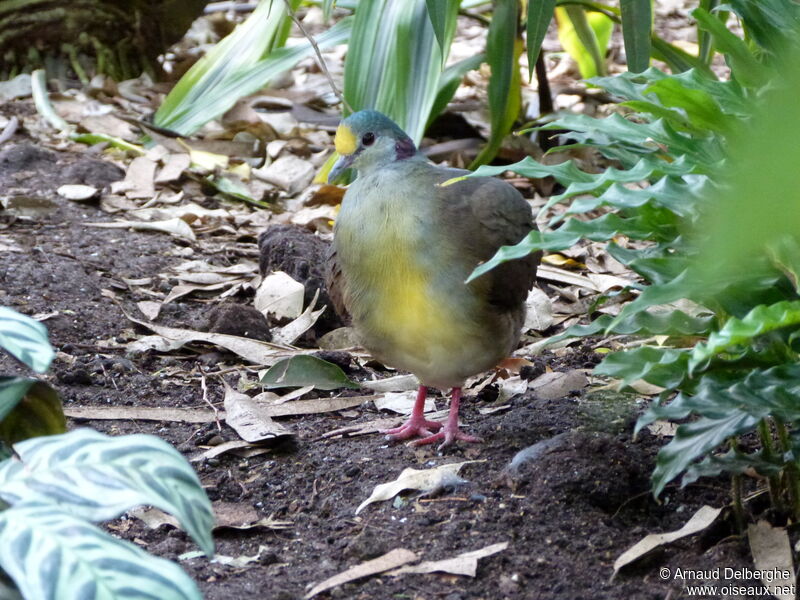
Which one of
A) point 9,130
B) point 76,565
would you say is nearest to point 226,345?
point 76,565

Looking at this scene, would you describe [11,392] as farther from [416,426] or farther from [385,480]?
[416,426]

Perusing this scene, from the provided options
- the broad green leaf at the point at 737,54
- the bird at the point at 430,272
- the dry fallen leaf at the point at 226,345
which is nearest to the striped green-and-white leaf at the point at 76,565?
the broad green leaf at the point at 737,54

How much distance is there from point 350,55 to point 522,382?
2200 mm

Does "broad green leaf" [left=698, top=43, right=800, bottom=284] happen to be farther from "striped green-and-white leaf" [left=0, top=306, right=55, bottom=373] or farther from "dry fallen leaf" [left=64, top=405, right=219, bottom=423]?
"dry fallen leaf" [left=64, top=405, right=219, bottom=423]

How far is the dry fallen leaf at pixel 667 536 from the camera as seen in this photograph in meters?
2.41

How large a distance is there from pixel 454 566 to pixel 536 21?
261 cm

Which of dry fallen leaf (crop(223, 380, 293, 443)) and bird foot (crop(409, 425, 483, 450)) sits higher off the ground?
dry fallen leaf (crop(223, 380, 293, 443))

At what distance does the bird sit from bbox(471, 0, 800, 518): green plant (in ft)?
2.85

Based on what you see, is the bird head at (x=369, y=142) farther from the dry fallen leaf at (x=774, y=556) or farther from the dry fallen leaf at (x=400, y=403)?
the dry fallen leaf at (x=774, y=556)

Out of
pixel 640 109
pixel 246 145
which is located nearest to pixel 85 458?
pixel 640 109

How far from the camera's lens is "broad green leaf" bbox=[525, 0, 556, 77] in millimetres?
4238

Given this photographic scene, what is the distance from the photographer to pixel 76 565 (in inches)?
60.9

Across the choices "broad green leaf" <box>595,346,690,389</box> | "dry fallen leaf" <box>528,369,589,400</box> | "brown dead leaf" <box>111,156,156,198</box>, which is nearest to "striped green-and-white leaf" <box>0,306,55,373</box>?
"broad green leaf" <box>595,346,690,389</box>

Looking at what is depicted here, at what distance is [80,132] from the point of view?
21.1ft
